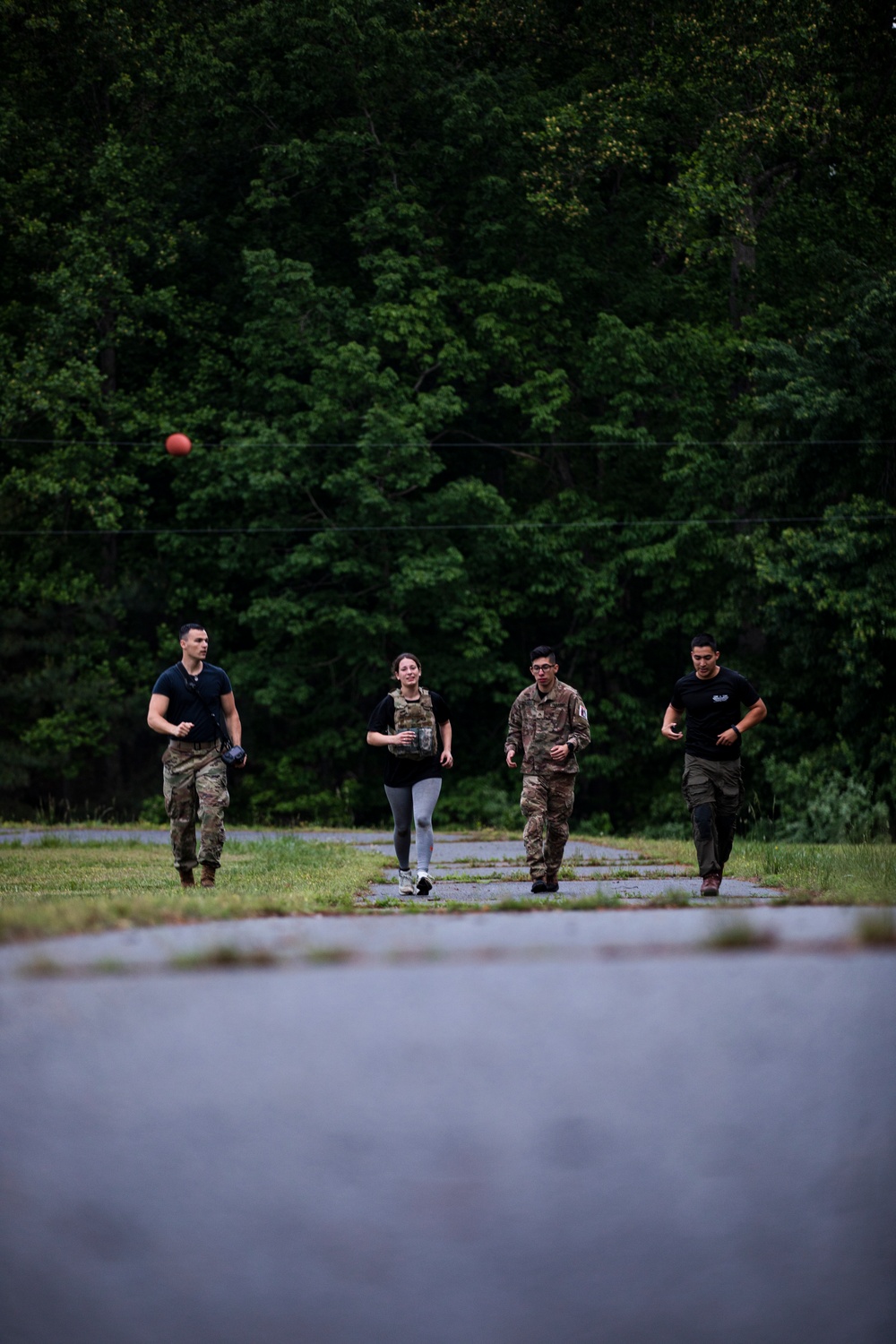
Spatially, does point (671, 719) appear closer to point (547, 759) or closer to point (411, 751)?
point (547, 759)

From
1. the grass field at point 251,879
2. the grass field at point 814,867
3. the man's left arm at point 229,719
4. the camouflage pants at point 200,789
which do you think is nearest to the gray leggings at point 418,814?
the grass field at point 251,879

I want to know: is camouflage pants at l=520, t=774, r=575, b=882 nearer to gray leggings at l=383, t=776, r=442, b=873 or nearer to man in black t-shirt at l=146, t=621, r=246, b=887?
gray leggings at l=383, t=776, r=442, b=873

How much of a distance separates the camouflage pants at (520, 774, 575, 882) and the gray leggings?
71cm

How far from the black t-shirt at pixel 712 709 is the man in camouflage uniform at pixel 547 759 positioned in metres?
0.85

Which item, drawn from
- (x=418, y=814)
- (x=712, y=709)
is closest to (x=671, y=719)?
(x=712, y=709)

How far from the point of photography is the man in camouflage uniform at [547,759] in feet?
35.4

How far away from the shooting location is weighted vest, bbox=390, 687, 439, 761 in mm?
10898

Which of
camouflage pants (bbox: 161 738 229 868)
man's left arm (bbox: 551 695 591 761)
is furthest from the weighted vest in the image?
camouflage pants (bbox: 161 738 229 868)

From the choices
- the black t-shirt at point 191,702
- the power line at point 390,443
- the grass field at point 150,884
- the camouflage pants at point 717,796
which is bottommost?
the grass field at point 150,884

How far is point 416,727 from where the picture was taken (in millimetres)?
10969

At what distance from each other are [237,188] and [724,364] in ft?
40.0

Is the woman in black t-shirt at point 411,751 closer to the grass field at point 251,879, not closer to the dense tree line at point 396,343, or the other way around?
the grass field at point 251,879

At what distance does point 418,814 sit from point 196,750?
1765 millimetres

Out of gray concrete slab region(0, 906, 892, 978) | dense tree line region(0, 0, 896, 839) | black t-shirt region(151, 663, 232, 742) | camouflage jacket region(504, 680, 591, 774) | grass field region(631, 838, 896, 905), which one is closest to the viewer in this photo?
gray concrete slab region(0, 906, 892, 978)
